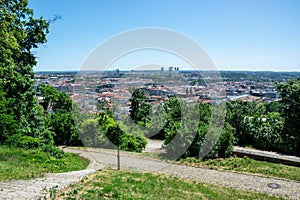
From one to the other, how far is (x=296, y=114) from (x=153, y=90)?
8562 millimetres

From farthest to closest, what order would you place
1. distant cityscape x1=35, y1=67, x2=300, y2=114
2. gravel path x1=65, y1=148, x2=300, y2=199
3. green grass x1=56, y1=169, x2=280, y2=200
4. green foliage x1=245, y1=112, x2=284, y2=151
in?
green foliage x1=245, y1=112, x2=284, y2=151 < distant cityscape x1=35, y1=67, x2=300, y2=114 < gravel path x1=65, y1=148, x2=300, y2=199 < green grass x1=56, y1=169, x2=280, y2=200

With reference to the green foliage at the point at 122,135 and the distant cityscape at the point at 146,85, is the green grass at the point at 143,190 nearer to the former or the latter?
the distant cityscape at the point at 146,85

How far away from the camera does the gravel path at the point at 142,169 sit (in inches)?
232

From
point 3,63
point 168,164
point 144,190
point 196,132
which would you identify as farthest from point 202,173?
point 3,63

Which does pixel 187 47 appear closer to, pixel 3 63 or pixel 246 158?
pixel 3 63

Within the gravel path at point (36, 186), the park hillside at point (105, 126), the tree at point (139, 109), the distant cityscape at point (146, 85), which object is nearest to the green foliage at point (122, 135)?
the park hillside at point (105, 126)

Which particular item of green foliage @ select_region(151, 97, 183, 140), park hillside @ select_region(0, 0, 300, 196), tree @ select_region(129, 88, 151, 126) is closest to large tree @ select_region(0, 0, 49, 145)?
park hillside @ select_region(0, 0, 300, 196)

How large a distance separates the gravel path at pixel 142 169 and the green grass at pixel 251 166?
684 millimetres

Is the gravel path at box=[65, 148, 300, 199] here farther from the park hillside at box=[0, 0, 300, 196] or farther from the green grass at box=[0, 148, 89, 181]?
the green grass at box=[0, 148, 89, 181]

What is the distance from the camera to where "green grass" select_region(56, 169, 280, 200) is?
20.0 feet

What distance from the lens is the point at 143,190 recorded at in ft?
22.6

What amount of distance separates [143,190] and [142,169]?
418 cm

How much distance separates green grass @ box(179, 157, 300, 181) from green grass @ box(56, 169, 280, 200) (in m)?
2.96

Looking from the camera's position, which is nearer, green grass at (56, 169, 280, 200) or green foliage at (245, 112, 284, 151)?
green grass at (56, 169, 280, 200)
